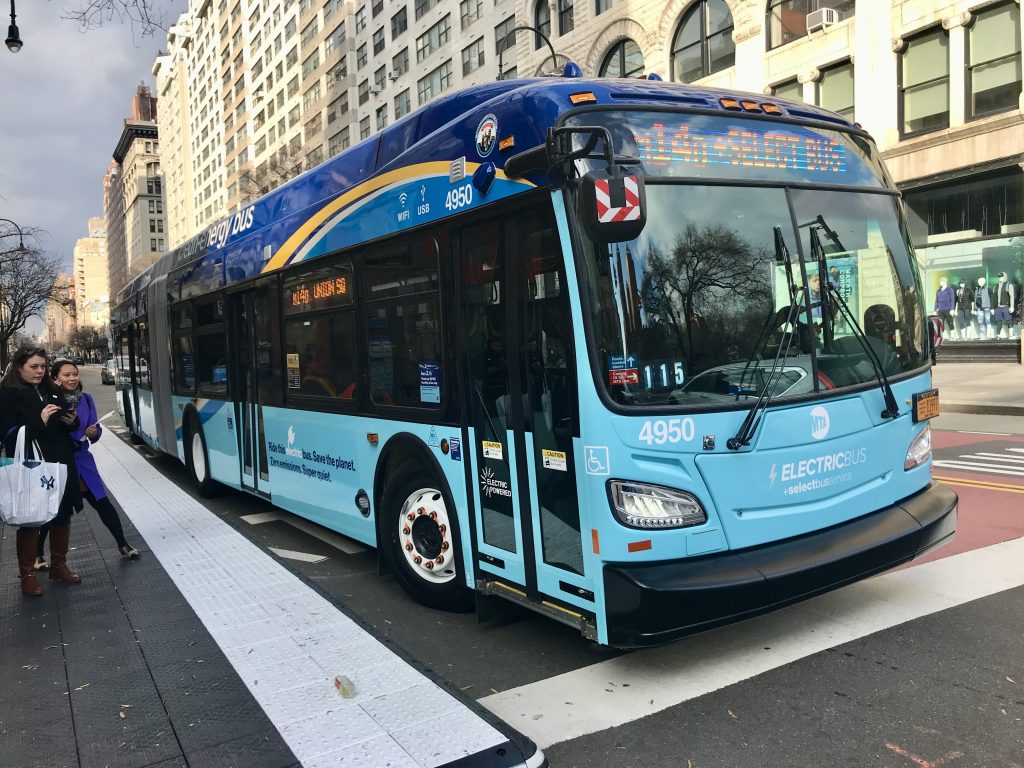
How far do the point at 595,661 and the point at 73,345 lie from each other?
172 meters

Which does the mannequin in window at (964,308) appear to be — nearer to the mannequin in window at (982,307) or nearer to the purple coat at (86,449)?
the mannequin in window at (982,307)

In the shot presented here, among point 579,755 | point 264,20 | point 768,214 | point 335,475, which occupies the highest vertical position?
point 264,20

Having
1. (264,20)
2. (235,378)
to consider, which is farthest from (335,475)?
(264,20)

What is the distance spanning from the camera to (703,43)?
27.3 meters

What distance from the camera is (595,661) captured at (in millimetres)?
4305

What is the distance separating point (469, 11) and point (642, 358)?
43404 millimetres

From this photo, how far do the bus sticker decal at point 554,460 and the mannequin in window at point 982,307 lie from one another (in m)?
21.3

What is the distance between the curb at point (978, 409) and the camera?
14.0 meters

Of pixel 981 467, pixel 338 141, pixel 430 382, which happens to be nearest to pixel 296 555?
pixel 430 382

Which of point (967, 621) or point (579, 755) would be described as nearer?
point (579, 755)

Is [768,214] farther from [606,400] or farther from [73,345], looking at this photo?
[73,345]

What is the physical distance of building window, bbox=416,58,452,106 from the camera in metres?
44.9

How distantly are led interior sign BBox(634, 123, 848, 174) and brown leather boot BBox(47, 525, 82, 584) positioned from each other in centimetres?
512

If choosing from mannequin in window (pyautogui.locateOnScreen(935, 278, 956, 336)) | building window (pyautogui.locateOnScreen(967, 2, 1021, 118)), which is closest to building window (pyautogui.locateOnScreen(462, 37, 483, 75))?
building window (pyautogui.locateOnScreen(967, 2, 1021, 118))
